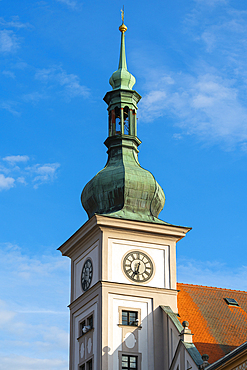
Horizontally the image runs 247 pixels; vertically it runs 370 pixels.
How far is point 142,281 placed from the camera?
39.6 m

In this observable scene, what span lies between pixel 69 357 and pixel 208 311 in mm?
7338

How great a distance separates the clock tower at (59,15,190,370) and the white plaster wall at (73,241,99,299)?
0.08 feet

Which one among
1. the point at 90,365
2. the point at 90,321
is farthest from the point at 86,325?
the point at 90,365

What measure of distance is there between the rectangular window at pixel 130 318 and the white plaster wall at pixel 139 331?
29 cm

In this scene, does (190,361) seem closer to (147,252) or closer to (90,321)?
(90,321)

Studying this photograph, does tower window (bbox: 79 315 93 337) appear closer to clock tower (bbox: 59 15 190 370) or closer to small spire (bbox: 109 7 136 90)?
clock tower (bbox: 59 15 190 370)

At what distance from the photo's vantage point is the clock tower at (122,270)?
37.8 m

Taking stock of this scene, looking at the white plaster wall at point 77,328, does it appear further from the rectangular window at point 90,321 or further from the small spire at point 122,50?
the small spire at point 122,50

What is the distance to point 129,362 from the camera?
3756 centimetres

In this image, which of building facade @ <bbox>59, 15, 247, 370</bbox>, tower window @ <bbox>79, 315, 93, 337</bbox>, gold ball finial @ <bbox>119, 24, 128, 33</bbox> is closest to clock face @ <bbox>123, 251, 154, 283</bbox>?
building facade @ <bbox>59, 15, 247, 370</bbox>

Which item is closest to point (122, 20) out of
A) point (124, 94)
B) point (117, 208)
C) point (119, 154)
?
point (124, 94)

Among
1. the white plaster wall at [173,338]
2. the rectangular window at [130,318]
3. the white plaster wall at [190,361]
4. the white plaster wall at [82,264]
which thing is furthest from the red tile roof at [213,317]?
the white plaster wall at [82,264]

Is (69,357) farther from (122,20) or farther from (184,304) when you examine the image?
(122,20)

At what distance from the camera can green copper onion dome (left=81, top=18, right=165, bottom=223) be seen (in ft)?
136
